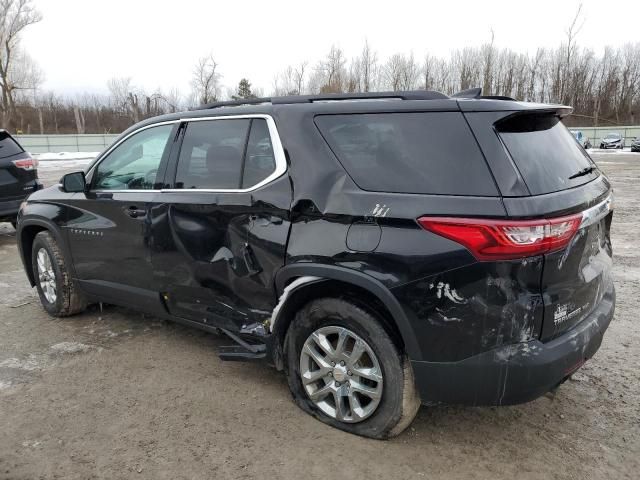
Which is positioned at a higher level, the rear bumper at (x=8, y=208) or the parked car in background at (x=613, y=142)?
the rear bumper at (x=8, y=208)

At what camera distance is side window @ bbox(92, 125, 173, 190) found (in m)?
3.83

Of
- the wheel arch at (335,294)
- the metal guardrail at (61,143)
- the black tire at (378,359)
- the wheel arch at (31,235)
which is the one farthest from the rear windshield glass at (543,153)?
the metal guardrail at (61,143)

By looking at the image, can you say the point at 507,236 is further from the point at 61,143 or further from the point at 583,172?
the point at 61,143

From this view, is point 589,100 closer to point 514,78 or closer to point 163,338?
point 514,78

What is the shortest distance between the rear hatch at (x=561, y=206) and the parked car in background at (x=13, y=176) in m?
7.78

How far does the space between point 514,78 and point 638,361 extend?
70755mm

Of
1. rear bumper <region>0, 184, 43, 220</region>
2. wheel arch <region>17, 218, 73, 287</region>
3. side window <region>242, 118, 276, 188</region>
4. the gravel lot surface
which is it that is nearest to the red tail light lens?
the gravel lot surface

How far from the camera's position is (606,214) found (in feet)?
9.60

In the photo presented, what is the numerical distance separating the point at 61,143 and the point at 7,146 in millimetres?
36880

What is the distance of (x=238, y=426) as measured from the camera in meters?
3.01

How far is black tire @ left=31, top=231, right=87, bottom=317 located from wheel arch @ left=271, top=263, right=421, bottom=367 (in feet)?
7.99

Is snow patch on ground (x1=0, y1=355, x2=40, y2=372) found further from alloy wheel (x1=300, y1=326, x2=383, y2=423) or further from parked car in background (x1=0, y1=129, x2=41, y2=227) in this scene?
parked car in background (x1=0, y1=129, x2=41, y2=227)

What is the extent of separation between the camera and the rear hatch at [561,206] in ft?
7.80

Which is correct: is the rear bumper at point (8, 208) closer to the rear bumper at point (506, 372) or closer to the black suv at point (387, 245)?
the black suv at point (387, 245)
